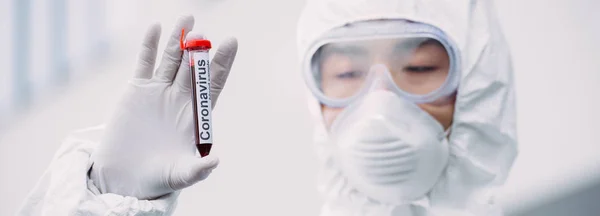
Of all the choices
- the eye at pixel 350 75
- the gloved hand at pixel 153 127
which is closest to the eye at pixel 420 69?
the eye at pixel 350 75

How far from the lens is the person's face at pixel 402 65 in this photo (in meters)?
1.61

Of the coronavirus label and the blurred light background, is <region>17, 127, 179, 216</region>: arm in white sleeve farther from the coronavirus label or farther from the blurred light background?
the blurred light background

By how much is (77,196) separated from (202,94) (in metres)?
0.24

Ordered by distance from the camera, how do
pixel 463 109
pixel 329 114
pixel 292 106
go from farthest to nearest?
pixel 292 106 < pixel 329 114 < pixel 463 109

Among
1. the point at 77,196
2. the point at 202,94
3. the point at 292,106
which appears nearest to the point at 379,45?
the point at 292,106

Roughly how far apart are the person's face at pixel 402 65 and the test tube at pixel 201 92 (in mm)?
620

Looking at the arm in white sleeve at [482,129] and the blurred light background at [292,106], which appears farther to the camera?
the blurred light background at [292,106]

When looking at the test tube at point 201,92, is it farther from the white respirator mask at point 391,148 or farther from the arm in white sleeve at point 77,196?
the white respirator mask at point 391,148

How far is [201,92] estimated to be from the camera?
1075 millimetres

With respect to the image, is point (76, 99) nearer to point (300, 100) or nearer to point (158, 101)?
point (300, 100)

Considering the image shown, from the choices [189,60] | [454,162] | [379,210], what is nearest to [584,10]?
[454,162]

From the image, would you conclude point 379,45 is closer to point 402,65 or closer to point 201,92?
point 402,65

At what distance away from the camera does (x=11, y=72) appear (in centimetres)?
214

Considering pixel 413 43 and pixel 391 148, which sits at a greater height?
pixel 413 43
